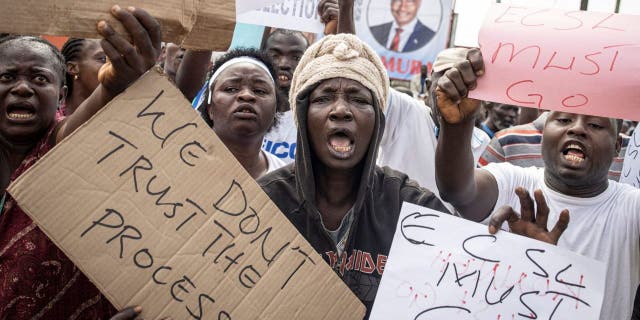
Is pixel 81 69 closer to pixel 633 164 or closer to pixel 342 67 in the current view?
pixel 342 67

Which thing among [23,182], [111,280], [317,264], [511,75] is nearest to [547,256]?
[511,75]

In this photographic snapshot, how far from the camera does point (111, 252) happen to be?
1.62 metres

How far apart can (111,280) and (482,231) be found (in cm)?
105

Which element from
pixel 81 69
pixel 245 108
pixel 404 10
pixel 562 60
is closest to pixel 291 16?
pixel 245 108

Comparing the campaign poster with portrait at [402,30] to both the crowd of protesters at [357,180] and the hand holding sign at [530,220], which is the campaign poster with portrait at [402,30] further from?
the hand holding sign at [530,220]

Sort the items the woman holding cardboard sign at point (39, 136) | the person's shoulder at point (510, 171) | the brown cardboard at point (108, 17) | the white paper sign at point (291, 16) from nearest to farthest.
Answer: the brown cardboard at point (108, 17), the woman holding cardboard sign at point (39, 136), the person's shoulder at point (510, 171), the white paper sign at point (291, 16)

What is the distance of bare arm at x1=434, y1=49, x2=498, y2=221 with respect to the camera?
1.94 m

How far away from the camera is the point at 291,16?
387cm

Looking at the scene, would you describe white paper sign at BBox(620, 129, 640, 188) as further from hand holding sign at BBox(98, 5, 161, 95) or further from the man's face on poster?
the man's face on poster

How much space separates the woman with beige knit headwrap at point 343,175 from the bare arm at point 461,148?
99 mm

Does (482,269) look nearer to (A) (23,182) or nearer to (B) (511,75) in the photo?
(B) (511,75)

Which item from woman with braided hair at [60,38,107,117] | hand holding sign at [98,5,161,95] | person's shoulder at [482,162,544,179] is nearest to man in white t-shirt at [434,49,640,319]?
person's shoulder at [482,162,544,179]

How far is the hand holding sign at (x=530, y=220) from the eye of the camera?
1.86 meters

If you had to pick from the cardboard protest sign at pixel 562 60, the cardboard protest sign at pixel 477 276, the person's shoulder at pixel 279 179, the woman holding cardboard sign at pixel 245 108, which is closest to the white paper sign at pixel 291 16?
the woman holding cardboard sign at pixel 245 108
